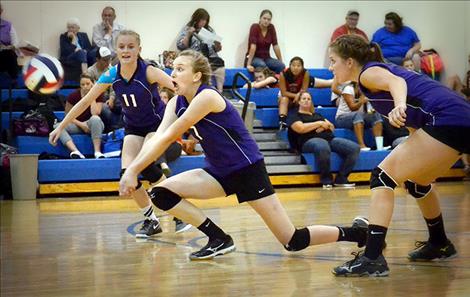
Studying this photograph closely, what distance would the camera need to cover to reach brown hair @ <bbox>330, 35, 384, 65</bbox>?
4160mm

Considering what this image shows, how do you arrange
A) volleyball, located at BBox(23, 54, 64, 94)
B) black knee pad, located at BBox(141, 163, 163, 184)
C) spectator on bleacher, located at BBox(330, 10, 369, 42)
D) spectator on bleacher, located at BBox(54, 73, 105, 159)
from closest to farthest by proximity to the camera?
black knee pad, located at BBox(141, 163, 163, 184) < volleyball, located at BBox(23, 54, 64, 94) < spectator on bleacher, located at BBox(54, 73, 105, 159) < spectator on bleacher, located at BBox(330, 10, 369, 42)

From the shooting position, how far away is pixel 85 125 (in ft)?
35.9

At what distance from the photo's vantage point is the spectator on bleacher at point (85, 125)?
10656 millimetres

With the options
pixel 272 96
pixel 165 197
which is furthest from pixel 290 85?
pixel 165 197

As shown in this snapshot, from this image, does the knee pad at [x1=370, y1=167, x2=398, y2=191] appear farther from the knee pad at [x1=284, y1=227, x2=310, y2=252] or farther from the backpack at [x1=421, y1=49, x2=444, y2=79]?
the backpack at [x1=421, y1=49, x2=444, y2=79]

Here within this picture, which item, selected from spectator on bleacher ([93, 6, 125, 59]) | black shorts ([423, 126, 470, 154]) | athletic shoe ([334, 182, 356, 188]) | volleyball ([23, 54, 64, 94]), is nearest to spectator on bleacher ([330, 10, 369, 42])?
athletic shoe ([334, 182, 356, 188])

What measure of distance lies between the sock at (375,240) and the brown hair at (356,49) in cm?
92

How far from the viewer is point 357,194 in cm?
947

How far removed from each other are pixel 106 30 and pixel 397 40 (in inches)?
208

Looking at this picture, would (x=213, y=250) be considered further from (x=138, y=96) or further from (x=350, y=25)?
(x=350, y=25)

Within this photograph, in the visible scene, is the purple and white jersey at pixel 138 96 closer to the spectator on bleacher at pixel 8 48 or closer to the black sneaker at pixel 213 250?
the black sneaker at pixel 213 250

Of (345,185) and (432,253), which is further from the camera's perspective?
(345,185)

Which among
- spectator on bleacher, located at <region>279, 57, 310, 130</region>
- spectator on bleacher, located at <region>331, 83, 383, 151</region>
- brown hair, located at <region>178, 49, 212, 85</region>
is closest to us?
brown hair, located at <region>178, 49, 212, 85</region>

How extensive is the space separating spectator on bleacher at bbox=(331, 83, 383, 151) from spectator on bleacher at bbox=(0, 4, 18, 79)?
497 centimetres
